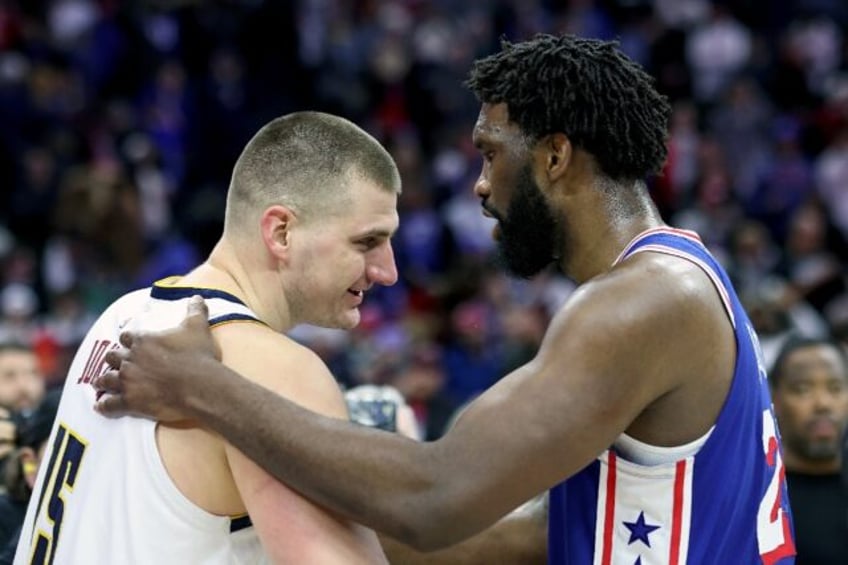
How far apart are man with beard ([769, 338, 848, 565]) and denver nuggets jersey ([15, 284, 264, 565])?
3.69 metres

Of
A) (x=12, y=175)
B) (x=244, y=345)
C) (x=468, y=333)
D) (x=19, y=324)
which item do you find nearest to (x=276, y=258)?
(x=244, y=345)

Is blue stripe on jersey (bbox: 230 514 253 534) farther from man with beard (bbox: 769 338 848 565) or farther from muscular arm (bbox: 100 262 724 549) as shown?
man with beard (bbox: 769 338 848 565)

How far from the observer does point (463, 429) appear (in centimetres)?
335

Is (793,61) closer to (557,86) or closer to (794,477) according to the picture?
(794,477)

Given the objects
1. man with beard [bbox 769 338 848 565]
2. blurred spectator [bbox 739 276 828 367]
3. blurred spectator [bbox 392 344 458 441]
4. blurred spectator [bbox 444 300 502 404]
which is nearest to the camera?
man with beard [bbox 769 338 848 565]

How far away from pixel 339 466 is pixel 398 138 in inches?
489

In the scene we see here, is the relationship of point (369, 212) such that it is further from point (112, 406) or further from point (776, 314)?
point (776, 314)

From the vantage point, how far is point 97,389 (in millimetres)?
3564

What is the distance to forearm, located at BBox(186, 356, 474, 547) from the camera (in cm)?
330

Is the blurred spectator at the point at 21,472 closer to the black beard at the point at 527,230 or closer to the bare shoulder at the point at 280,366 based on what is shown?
the bare shoulder at the point at 280,366

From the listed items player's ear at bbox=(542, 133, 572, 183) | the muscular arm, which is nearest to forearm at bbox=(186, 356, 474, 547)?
the muscular arm

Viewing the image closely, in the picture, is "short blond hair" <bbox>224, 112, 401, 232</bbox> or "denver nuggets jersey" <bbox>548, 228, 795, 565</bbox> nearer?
"denver nuggets jersey" <bbox>548, 228, 795, 565</bbox>

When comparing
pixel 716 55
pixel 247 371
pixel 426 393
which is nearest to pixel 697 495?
pixel 247 371

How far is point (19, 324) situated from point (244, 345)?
1030 centimetres
